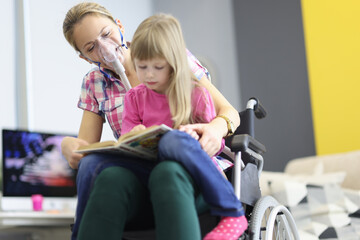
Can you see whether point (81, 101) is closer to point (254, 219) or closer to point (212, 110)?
point (212, 110)

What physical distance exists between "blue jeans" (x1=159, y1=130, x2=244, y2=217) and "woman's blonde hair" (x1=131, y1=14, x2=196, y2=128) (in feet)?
0.45

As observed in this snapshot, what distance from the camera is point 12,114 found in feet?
9.89

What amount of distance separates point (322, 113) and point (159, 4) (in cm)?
192

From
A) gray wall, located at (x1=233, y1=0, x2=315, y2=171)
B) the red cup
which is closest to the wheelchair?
the red cup

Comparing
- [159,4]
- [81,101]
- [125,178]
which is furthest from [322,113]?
[125,178]

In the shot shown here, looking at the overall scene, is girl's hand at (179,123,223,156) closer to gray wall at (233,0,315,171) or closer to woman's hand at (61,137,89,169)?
woman's hand at (61,137,89,169)

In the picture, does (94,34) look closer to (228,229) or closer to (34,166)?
(228,229)

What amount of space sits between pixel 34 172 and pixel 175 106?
149 centimetres

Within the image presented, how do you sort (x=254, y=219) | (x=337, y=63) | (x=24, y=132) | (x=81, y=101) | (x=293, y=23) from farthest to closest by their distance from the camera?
(x=293, y=23), (x=337, y=63), (x=24, y=132), (x=81, y=101), (x=254, y=219)

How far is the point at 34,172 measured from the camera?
2.49 meters

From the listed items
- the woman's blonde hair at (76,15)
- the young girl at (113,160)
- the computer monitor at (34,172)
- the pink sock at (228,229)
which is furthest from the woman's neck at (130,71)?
the computer monitor at (34,172)

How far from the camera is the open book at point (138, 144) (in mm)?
1048

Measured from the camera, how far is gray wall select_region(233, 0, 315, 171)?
162 inches

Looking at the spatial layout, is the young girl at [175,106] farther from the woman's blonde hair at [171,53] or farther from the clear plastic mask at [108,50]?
the clear plastic mask at [108,50]
